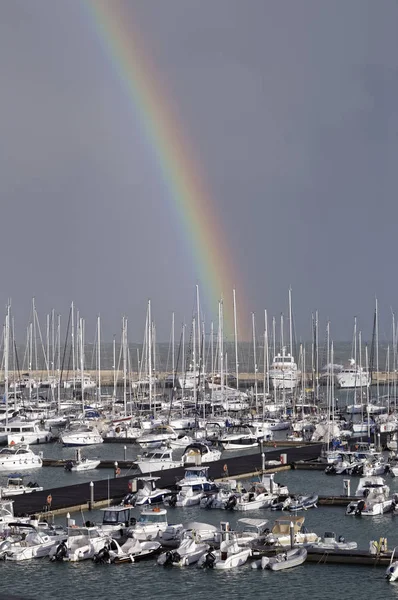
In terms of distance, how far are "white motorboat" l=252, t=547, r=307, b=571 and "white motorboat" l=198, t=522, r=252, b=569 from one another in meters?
0.57

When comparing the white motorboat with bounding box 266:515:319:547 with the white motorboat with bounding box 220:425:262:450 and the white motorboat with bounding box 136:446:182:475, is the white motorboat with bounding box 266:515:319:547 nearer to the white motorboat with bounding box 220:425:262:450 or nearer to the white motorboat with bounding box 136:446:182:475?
the white motorboat with bounding box 136:446:182:475

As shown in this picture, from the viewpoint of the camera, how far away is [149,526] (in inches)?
1570

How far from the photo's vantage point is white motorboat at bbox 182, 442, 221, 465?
61156mm

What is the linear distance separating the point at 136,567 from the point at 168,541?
2389mm

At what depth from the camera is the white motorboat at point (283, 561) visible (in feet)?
119

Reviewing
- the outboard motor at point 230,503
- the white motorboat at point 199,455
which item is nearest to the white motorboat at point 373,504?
the outboard motor at point 230,503

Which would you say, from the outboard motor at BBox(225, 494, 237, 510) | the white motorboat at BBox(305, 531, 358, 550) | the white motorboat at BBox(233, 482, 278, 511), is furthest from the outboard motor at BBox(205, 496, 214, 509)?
the white motorboat at BBox(305, 531, 358, 550)

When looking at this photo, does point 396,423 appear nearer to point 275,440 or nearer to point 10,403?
point 275,440

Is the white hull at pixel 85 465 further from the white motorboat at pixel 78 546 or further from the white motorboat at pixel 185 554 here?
the white motorboat at pixel 185 554

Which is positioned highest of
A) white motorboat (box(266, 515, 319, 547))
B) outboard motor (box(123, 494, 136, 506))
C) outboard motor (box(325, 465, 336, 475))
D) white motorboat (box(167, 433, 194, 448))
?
white motorboat (box(167, 433, 194, 448))

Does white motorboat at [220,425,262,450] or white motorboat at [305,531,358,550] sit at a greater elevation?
white motorboat at [220,425,262,450]

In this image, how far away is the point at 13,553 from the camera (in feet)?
124

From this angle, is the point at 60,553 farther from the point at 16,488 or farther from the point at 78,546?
the point at 16,488

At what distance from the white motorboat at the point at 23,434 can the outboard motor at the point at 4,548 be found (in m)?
37.5
